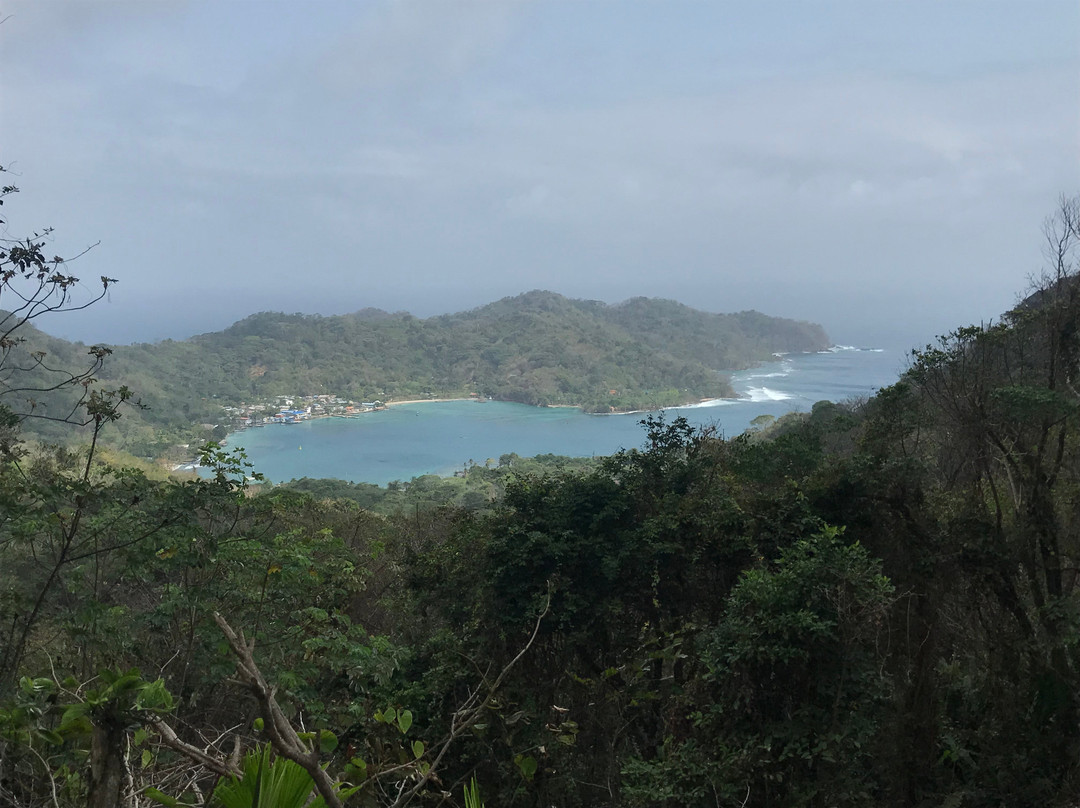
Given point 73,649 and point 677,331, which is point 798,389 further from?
point 73,649

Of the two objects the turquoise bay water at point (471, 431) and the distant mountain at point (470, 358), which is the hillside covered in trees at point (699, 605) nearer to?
the turquoise bay water at point (471, 431)

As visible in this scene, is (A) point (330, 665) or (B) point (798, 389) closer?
(A) point (330, 665)

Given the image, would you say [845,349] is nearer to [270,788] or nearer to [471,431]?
[471,431]

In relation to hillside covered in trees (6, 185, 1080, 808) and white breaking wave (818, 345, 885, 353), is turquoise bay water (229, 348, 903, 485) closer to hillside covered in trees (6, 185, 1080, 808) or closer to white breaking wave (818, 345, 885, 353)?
white breaking wave (818, 345, 885, 353)

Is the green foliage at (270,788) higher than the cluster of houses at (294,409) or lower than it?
lower

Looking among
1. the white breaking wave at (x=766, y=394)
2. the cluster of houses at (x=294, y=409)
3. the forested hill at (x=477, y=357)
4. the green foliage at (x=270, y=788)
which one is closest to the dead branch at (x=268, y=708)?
the green foliage at (x=270, y=788)

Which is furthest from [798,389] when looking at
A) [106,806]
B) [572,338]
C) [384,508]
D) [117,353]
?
[106,806]
